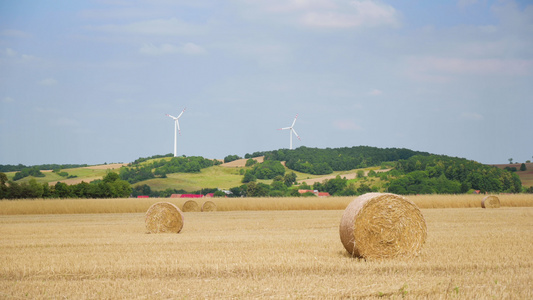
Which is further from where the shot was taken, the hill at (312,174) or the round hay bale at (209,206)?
the hill at (312,174)

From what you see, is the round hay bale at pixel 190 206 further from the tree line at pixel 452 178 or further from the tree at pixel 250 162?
the tree at pixel 250 162

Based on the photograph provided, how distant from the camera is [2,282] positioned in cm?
923

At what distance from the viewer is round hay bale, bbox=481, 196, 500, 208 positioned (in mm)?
37844

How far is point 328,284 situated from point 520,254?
537 centimetres

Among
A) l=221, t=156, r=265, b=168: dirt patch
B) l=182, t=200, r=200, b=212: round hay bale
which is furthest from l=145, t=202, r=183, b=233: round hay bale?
l=221, t=156, r=265, b=168: dirt patch

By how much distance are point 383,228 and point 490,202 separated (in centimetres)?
2899

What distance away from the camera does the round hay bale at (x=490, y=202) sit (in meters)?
37.8

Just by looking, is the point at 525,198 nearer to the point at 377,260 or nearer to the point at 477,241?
the point at 477,241

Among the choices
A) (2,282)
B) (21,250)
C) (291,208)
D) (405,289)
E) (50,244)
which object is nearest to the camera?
(405,289)

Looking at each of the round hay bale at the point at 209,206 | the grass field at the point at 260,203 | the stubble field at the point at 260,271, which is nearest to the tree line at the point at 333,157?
the grass field at the point at 260,203

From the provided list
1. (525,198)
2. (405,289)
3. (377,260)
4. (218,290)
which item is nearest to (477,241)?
(377,260)

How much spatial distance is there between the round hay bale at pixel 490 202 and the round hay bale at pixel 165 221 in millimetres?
25284

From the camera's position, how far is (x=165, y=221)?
20.2 m

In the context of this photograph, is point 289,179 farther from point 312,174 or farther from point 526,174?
point 526,174
